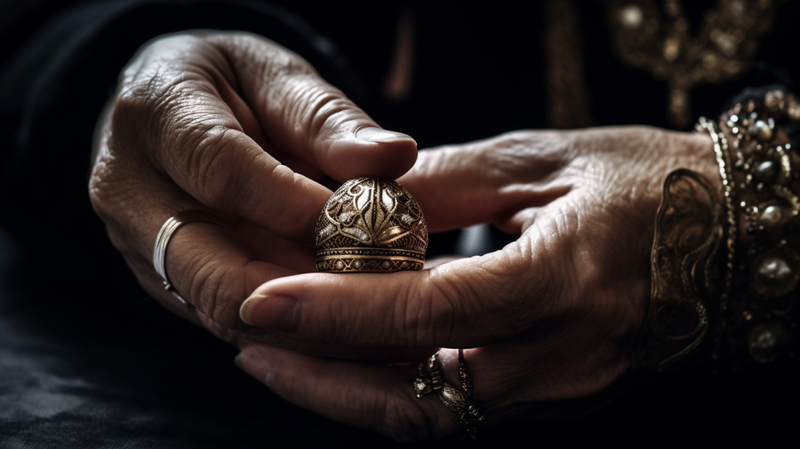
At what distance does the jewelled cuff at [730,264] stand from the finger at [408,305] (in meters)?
0.22

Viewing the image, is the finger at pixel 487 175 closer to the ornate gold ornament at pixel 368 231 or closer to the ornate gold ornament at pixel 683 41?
the ornate gold ornament at pixel 368 231

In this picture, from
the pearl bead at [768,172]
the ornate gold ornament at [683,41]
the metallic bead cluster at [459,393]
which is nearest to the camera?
the metallic bead cluster at [459,393]

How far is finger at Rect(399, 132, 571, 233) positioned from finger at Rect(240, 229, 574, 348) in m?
0.23

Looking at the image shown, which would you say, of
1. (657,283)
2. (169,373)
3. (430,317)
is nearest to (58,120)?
(169,373)

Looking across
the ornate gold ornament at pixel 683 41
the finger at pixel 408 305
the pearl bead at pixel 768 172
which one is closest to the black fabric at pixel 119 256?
the ornate gold ornament at pixel 683 41

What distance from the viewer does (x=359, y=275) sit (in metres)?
0.64

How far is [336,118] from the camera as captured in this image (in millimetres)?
724

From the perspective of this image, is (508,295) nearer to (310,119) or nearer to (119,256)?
(310,119)

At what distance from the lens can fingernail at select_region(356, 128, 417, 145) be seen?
656mm

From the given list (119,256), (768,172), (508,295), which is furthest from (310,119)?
(768,172)

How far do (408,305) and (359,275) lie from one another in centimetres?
6

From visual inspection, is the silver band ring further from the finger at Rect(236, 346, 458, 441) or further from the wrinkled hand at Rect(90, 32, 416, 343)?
the finger at Rect(236, 346, 458, 441)

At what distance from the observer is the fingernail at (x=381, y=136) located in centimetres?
66

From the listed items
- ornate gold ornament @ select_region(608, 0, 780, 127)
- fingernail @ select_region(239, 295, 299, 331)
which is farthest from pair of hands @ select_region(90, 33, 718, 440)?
ornate gold ornament @ select_region(608, 0, 780, 127)
